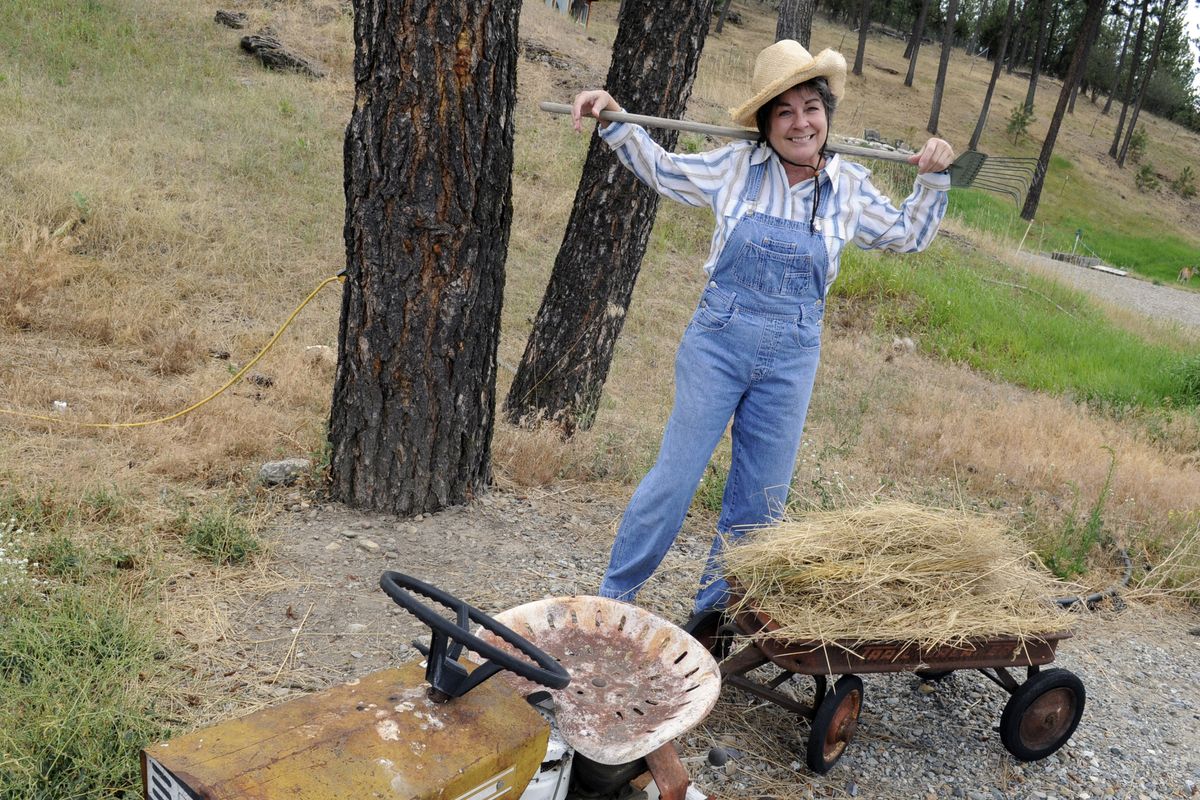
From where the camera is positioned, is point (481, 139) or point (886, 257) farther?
point (886, 257)

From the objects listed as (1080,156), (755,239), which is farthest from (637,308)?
(1080,156)

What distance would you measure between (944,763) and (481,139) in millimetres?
3085

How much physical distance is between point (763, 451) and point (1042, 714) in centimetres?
143

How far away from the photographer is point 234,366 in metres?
6.56

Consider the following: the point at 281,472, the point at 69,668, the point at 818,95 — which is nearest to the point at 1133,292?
the point at 818,95

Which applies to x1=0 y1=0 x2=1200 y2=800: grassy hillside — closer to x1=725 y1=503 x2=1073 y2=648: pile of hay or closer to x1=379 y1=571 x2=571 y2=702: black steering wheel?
x1=379 y1=571 x2=571 y2=702: black steering wheel

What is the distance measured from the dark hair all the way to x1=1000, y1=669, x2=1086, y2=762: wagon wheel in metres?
2.18

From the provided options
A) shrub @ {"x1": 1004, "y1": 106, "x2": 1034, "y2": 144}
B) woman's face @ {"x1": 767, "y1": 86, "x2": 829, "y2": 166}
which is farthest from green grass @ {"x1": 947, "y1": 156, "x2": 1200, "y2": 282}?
woman's face @ {"x1": 767, "y1": 86, "x2": 829, "y2": 166}

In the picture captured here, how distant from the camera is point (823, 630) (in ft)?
10.2

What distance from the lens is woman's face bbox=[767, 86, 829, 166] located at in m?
3.43

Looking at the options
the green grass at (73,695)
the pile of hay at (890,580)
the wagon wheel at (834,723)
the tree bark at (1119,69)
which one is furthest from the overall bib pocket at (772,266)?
the tree bark at (1119,69)

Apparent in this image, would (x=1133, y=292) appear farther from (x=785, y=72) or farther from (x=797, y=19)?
(x=785, y=72)

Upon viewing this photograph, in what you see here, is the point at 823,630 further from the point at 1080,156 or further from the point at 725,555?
the point at 1080,156

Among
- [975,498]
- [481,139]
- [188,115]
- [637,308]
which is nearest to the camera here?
[481,139]
